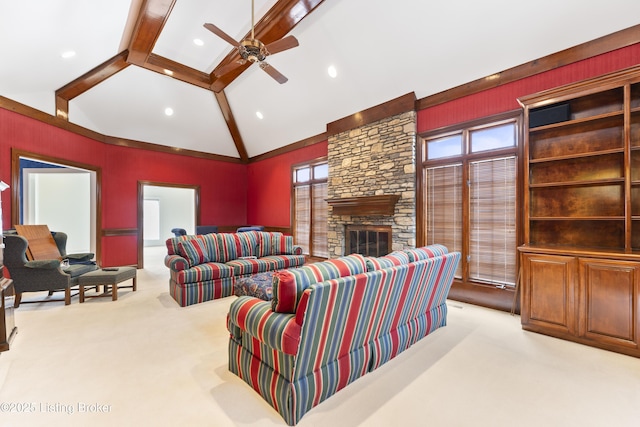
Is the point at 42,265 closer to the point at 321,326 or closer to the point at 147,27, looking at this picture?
the point at 147,27

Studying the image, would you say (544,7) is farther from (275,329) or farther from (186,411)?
(186,411)

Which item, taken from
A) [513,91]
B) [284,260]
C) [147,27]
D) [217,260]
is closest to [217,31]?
[147,27]

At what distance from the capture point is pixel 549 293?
3010 millimetres

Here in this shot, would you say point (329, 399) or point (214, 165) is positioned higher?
point (214, 165)

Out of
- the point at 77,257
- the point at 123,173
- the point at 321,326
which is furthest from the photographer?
the point at 123,173

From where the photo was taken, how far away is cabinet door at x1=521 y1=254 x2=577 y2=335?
2.87m

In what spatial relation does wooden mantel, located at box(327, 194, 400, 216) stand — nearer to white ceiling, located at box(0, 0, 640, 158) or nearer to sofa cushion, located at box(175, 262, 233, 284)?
white ceiling, located at box(0, 0, 640, 158)

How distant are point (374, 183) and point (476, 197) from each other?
174cm

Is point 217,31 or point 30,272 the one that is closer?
point 217,31

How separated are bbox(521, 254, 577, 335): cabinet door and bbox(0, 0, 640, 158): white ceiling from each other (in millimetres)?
2558

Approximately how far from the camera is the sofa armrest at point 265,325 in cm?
164

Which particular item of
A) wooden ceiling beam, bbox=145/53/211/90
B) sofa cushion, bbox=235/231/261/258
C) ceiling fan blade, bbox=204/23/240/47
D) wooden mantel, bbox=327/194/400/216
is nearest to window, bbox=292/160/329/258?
wooden mantel, bbox=327/194/400/216

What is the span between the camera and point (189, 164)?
7.96m

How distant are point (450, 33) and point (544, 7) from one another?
975 mm
